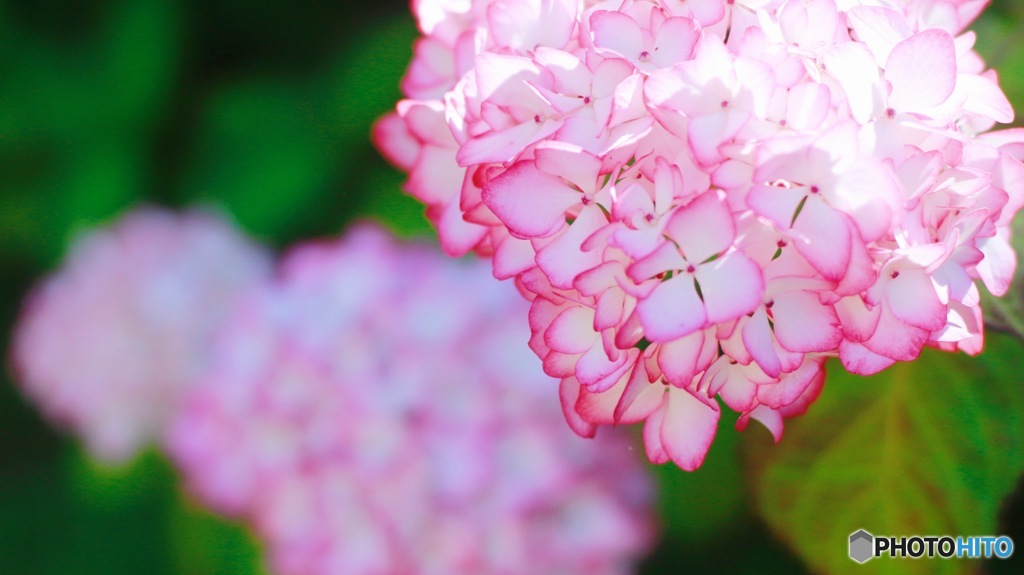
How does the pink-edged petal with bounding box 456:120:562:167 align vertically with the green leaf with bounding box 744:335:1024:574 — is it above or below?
above

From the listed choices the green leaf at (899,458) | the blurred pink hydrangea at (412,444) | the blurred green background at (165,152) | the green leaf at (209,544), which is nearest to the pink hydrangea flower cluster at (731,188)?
the green leaf at (899,458)

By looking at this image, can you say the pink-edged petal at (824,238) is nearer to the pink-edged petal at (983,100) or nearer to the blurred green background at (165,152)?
the pink-edged petal at (983,100)

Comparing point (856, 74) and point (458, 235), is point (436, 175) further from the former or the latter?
point (856, 74)

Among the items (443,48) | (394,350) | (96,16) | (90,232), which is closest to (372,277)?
(394,350)

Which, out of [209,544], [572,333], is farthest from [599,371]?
[209,544]

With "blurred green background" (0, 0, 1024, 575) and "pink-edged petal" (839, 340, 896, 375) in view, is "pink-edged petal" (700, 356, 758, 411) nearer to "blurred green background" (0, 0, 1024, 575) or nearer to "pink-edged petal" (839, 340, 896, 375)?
"pink-edged petal" (839, 340, 896, 375)

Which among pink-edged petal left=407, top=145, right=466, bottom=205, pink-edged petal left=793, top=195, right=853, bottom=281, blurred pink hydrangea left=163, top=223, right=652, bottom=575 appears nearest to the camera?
pink-edged petal left=793, top=195, right=853, bottom=281

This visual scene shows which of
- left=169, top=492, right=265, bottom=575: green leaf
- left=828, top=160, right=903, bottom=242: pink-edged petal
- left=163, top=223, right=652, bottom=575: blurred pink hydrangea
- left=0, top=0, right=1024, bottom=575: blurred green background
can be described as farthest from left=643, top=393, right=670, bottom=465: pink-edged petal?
left=169, top=492, right=265, bottom=575: green leaf
